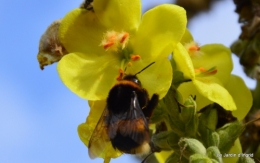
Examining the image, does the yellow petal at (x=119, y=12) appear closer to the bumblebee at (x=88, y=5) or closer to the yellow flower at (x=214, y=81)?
the bumblebee at (x=88, y=5)

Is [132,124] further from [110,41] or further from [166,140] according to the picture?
[110,41]

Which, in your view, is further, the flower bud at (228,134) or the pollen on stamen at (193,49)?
the pollen on stamen at (193,49)

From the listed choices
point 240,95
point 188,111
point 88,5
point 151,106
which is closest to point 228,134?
point 188,111

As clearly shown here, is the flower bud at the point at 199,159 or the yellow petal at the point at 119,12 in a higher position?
the yellow petal at the point at 119,12

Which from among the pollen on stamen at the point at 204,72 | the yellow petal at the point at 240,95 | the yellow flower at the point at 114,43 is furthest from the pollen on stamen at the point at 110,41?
the yellow petal at the point at 240,95

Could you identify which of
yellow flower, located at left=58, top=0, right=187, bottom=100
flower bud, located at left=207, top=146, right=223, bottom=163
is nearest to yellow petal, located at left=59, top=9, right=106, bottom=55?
yellow flower, located at left=58, top=0, right=187, bottom=100
